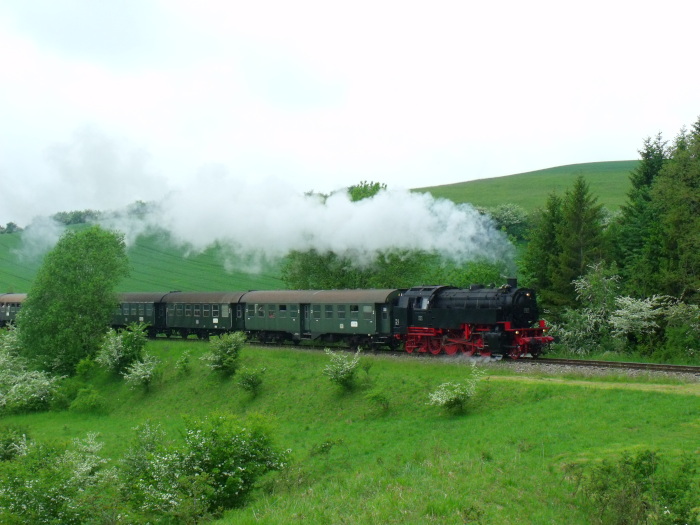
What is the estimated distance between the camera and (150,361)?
3728 centimetres

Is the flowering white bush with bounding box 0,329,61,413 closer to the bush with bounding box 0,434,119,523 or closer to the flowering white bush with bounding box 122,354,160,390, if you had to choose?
the flowering white bush with bounding box 122,354,160,390

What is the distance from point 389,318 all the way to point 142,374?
13726 millimetres

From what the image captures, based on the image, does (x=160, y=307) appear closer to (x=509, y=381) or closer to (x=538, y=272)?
(x=538, y=272)

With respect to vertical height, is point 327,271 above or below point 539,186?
below

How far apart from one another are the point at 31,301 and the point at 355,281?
2335 cm

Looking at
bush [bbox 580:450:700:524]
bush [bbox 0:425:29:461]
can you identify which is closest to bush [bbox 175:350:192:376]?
bush [bbox 0:425:29:461]

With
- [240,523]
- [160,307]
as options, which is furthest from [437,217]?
[240,523]

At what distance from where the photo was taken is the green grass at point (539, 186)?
111188mm

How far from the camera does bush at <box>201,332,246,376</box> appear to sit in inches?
1308

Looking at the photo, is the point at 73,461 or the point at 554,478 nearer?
the point at 554,478

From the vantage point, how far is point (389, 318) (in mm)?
33469

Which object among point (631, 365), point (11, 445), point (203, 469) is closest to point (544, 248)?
point (631, 365)

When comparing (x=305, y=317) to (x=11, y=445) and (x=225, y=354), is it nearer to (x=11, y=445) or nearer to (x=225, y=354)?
(x=225, y=354)

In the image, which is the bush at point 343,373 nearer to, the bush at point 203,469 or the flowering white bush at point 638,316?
the bush at point 203,469
